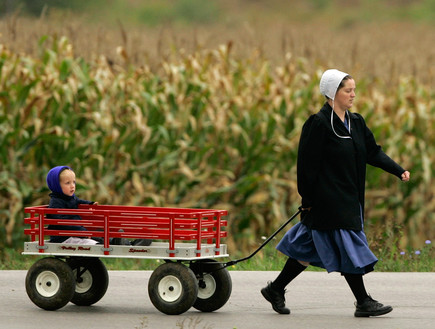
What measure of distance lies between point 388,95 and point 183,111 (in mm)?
2857

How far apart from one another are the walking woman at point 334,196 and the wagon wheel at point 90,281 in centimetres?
140

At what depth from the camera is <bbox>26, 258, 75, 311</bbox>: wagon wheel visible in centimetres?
767

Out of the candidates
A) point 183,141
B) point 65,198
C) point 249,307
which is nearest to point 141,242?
point 65,198

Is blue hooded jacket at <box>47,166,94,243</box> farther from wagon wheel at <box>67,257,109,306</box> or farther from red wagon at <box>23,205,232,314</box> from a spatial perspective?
wagon wheel at <box>67,257,109,306</box>

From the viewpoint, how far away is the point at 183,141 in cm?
1170

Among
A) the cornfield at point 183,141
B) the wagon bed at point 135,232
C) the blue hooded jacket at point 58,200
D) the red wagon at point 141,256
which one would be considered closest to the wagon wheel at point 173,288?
the red wagon at point 141,256

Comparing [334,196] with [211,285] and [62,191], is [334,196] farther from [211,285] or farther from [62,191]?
Answer: [62,191]

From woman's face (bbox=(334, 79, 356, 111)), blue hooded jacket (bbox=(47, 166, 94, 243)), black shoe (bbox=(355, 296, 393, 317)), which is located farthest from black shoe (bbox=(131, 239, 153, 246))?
woman's face (bbox=(334, 79, 356, 111))

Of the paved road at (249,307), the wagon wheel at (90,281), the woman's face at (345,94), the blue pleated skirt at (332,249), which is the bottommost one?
the paved road at (249,307)

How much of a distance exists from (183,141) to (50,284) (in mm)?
4187

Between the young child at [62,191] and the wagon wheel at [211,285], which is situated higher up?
the young child at [62,191]

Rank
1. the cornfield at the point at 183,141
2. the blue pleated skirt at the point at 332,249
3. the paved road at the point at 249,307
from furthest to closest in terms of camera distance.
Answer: the cornfield at the point at 183,141 → the blue pleated skirt at the point at 332,249 → the paved road at the point at 249,307

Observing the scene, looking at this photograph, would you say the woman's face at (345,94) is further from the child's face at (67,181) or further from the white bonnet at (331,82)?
the child's face at (67,181)

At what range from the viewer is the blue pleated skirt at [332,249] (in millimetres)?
7445
